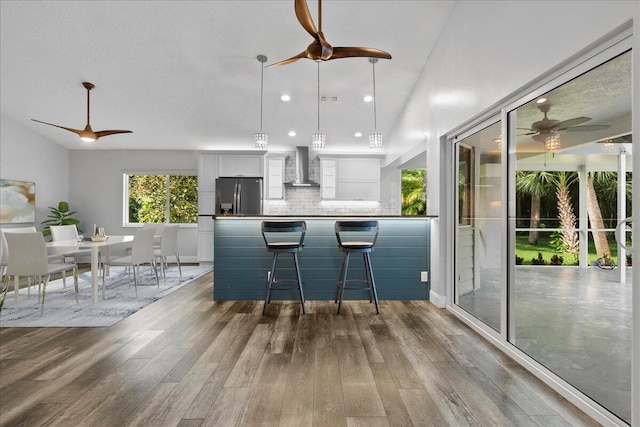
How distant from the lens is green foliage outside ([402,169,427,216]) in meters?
8.38

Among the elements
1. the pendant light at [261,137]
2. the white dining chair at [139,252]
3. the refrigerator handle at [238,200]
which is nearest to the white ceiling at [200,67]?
the pendant light at [261,137]

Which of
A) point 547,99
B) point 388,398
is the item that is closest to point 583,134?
point 547,99

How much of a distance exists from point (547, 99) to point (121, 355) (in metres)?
3.51

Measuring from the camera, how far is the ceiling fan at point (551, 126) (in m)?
1.91

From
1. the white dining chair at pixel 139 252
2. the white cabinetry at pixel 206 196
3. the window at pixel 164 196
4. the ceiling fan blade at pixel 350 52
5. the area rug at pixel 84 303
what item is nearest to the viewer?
the ceiling fan blade at pixel 350 52

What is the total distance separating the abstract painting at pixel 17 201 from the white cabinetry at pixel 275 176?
4.57 metres

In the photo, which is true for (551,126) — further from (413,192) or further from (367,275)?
(413,192)

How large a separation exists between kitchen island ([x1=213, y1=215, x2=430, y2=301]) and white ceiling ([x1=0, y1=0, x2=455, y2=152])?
2265 mm

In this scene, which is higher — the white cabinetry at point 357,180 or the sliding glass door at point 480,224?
the white cabinetry at point 357,180

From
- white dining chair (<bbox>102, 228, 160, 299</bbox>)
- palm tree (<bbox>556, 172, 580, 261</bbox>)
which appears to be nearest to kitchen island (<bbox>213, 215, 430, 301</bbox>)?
white dining chair (<bbox>102, 228, 160, 299</bbox>)

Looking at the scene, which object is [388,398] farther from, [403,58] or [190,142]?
[190,142]

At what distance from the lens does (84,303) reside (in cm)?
401

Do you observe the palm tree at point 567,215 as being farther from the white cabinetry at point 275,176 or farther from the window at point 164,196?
the window at point 164,196

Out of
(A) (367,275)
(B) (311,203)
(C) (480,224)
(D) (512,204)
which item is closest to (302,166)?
(B) (311,203)
